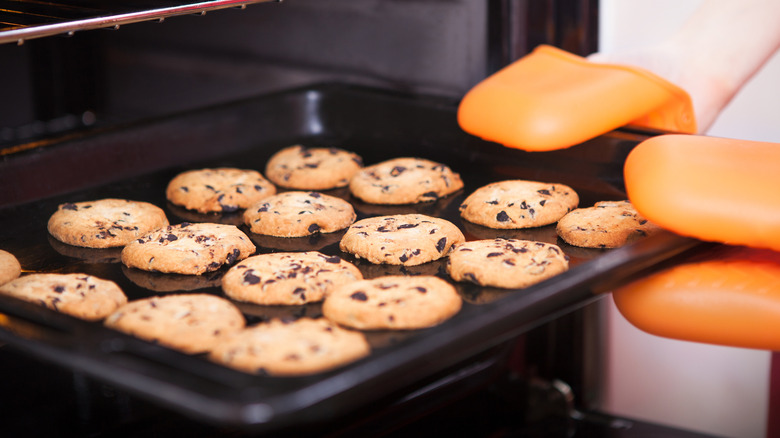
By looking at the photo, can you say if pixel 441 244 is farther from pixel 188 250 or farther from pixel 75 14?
pixel 75 14

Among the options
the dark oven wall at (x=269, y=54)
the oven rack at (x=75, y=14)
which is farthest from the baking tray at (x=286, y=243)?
the oven rack at (x=75, y=14)

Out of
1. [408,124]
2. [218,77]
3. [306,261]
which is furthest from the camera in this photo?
[218,77]

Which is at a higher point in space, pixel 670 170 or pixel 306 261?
pixel 670 170

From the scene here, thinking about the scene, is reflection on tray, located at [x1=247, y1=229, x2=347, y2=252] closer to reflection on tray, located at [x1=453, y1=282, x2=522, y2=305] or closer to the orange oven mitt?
reflection on tray, located at [x1=453, y1=282, x2=522, y2=305]

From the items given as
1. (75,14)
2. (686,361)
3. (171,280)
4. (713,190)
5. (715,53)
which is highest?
Result: (75,14)

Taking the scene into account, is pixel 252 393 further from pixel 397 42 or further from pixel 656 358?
pixel 656 358

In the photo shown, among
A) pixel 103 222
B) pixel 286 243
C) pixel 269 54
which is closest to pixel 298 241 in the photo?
pixel 286 243

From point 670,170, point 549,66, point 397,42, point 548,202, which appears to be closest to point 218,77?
point 397,42

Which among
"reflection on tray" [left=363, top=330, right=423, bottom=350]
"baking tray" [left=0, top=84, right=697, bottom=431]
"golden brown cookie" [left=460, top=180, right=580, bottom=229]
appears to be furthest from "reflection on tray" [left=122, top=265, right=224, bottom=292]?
"golden brown cookie" [left=460, top=180, right=580, bottom=229]

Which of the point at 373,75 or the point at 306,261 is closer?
the point at 306,261
